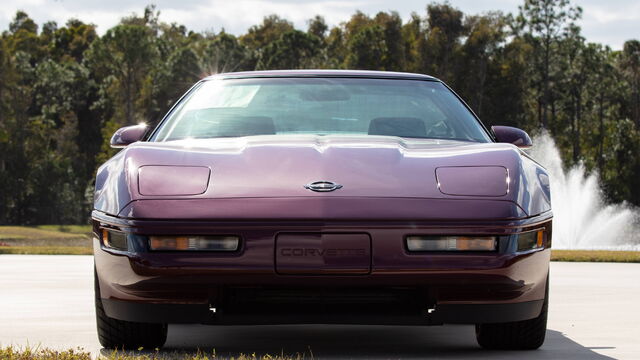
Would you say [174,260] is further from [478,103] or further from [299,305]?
[478,103]

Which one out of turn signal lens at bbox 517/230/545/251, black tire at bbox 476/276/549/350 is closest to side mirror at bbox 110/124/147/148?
black tire at bbox 476/276/549/350

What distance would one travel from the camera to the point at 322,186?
14.8 feet

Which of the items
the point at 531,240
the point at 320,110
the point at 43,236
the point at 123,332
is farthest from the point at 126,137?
the point at 43,236

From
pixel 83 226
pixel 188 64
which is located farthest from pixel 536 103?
pixel 83 226

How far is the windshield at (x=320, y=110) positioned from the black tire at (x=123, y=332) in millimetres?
968

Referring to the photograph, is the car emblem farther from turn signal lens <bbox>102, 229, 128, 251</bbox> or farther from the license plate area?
turn signal lens <bbox>102, 229, 128, 251</bbox>

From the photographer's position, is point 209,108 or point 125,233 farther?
point 209,108

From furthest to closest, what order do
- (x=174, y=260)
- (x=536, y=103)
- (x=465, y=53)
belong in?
(x=536, y=103)
(x=465, y=53)
(x=174, y=260)

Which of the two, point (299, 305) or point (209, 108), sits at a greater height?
point (209, 108)

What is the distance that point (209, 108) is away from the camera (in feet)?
18.9

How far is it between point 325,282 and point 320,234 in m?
0.21

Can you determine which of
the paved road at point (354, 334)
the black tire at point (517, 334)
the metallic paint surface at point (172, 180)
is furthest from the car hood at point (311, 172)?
the paved road at point (354, 334)

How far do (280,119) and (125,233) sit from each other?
1.39 metres

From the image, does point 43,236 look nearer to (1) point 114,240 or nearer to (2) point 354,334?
(2) point 354,334
